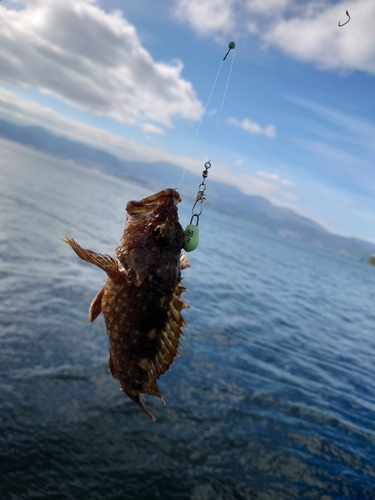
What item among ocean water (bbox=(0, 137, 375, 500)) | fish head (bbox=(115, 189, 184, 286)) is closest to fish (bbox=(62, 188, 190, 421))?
fish head (bbox=(115, 189, 184, 286))

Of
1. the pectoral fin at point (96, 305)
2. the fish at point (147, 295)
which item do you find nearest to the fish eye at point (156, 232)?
the fish at point (147, 295)

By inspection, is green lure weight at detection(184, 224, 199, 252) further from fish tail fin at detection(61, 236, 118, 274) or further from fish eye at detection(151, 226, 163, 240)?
fish tail fin at detection(61, 236, 118, 274)

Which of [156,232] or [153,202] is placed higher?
[153,202]

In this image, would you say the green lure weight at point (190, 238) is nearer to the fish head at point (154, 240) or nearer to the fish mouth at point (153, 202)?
the fish head at point (154, 240)

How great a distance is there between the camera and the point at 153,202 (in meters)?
3.84

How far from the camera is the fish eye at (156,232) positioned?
3.74 meters

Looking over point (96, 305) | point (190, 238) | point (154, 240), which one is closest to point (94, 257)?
point (154, 240)

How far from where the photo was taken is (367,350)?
22.3 m

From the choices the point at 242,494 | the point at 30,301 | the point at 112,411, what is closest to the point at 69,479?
the point at 112,411

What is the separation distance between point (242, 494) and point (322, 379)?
8.52 metres

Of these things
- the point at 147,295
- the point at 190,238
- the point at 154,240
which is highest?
the point at 190,238

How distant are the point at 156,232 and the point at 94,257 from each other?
770 mm

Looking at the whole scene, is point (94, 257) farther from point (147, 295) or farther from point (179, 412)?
point (179, 412)

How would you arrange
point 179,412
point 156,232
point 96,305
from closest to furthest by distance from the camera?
point 156,232, point 96,305, point 179,412
